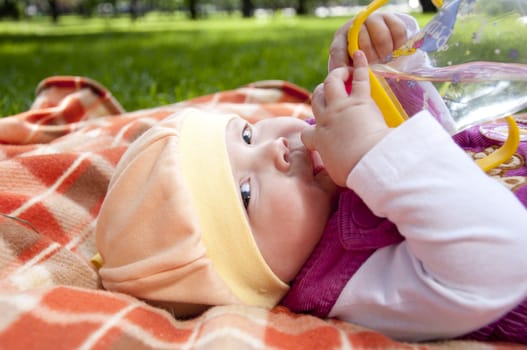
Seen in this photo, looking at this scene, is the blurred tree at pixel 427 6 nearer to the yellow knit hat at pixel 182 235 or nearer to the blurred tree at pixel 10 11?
the yellow knit hat at pixel 182 235

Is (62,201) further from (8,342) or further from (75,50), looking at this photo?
(75,50)

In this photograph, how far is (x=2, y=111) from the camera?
311 cm

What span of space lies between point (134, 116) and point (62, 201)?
0.66 meters

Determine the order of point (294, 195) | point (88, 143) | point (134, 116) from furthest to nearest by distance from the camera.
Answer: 1. point (134, 116)
2. point (88, 143)
3. point (294, 195)

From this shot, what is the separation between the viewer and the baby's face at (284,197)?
1.39 metres

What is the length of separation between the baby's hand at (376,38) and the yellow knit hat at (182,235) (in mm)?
443

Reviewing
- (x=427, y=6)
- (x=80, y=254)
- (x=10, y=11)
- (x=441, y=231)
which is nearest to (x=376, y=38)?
(x=427, y=6)

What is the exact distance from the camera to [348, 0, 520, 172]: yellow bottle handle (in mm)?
1301

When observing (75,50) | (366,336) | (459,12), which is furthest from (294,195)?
(75,50)

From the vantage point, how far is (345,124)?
4.23 ft

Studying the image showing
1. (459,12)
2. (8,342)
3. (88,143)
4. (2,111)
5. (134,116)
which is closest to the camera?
(8,342)

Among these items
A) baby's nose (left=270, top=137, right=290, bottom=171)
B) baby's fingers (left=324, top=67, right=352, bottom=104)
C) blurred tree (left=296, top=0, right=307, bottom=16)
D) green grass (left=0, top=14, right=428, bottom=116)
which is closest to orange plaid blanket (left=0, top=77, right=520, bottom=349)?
baby's nose (left=270, top=137, right=290, bottom=171)

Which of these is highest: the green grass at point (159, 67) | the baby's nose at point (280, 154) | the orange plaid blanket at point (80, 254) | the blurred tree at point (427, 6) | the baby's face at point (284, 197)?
the blurred tree at point (427, 6)

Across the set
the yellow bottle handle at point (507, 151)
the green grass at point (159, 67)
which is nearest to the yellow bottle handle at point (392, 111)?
the yellow bottle handle at point (507, 151)
